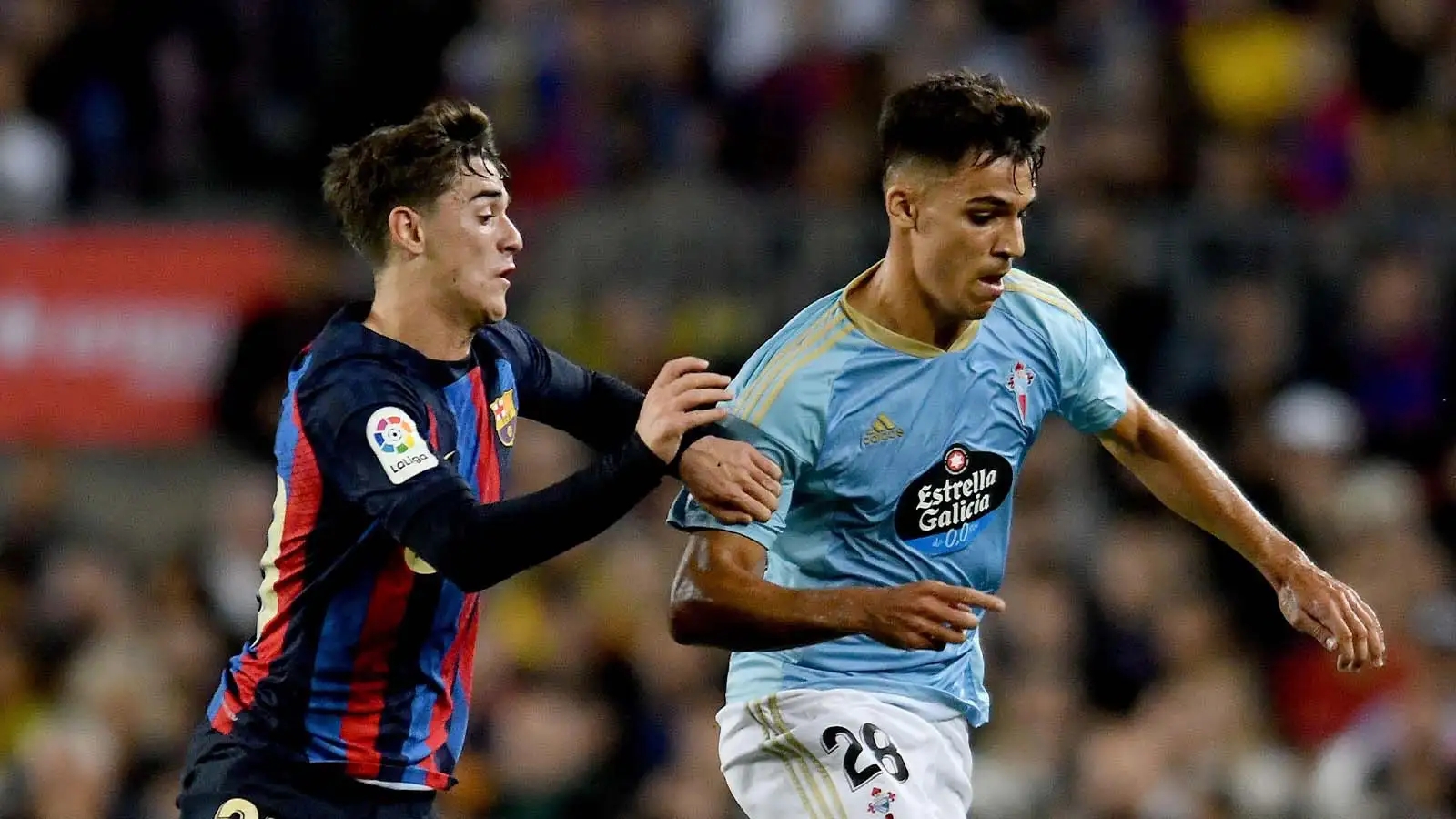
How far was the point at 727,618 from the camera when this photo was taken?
15.9 ft

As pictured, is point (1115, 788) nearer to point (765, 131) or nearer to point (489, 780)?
point (489, 780)

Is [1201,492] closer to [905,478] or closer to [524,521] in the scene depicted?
[905,478]

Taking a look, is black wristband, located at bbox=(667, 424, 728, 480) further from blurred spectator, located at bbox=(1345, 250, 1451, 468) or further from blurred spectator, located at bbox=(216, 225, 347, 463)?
blurred spectator, located at bbox=(216, 225, 347, 463)

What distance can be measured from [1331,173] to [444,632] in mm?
6261

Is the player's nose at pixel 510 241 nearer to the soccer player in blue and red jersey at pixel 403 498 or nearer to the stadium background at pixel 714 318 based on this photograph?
the soccer player in blue and red jersey at pixel 403 498

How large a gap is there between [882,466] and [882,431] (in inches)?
3.2

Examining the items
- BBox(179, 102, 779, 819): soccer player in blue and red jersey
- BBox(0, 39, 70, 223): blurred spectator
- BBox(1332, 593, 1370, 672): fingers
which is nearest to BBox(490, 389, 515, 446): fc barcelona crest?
BBox(179, 102, 779, 819): soccer player in blue and red jersey

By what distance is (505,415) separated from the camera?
5.35 m

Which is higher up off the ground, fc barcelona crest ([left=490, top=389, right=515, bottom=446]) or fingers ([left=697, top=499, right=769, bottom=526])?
fc barcelona crest ([left=490, top=389, right=515, bottom=446])

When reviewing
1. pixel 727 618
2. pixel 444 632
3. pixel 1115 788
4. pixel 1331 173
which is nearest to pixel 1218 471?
pixel 727 618

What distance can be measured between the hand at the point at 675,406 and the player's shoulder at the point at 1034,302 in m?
0.98

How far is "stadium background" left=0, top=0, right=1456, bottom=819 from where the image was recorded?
346 inches

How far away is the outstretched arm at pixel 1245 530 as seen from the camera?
5199 mm

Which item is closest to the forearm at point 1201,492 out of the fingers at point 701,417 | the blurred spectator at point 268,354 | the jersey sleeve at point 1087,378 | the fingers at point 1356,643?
the jersey sleeve at point 1087,378
